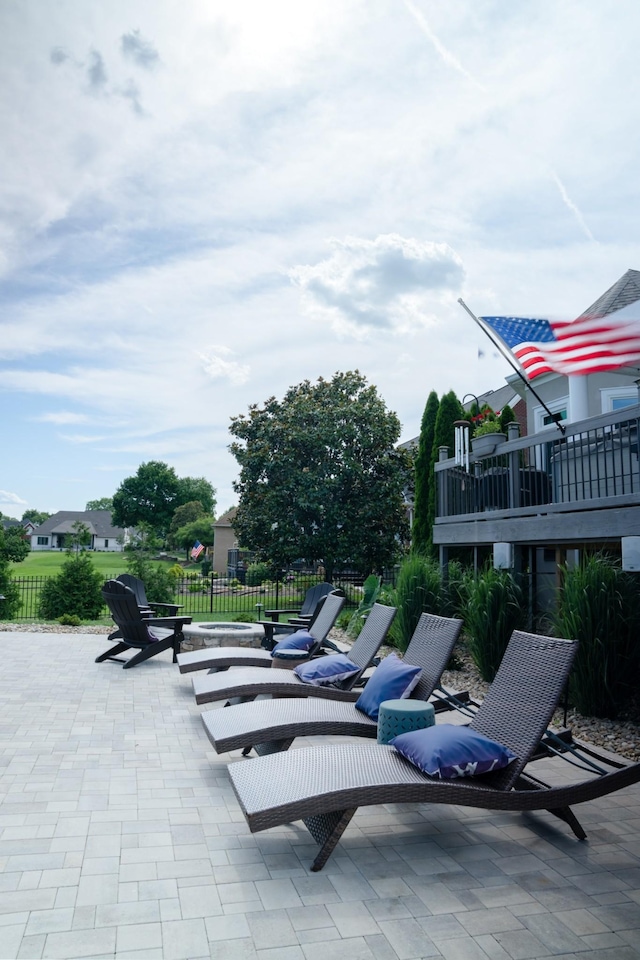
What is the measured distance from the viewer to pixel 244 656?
8.30 meters

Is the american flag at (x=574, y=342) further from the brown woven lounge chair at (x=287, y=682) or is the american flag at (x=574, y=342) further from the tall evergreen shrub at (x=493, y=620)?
the brown woven lounge chair at (x=287, y=682)

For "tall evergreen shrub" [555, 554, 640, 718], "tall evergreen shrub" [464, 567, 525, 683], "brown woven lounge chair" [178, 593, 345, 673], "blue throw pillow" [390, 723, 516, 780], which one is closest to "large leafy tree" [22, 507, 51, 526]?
"brown woven lounge chair" [178, 593, 345, 673]

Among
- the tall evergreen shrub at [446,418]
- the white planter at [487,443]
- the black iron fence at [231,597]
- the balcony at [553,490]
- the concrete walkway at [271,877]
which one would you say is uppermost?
the tall evergreen shrub at [446,418]

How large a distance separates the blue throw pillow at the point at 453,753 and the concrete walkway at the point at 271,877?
1.58 ft

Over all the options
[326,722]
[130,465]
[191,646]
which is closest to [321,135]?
[191,646]

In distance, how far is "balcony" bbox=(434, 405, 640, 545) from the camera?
8500mm

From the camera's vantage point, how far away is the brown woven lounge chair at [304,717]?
497 cm

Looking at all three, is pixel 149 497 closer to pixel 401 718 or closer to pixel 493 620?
pixel 493 620

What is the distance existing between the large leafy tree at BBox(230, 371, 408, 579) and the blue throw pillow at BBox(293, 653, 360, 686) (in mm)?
14702

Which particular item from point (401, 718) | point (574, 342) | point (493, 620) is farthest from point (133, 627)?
point (574, 342)

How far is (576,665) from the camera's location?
23.7 ft

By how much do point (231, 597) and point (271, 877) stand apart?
69.8 ft

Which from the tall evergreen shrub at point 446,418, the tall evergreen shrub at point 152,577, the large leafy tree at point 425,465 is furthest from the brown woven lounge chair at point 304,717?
the large leafy tree at point 425,465

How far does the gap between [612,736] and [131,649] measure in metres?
8.09
